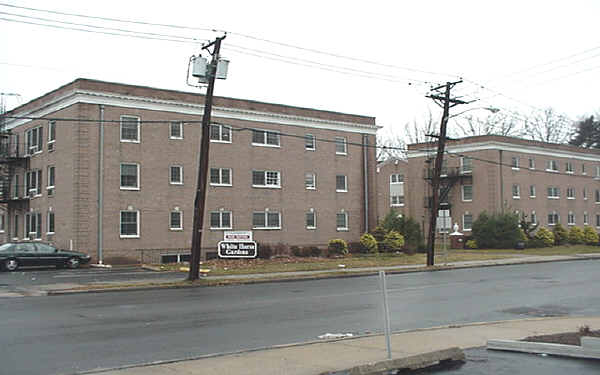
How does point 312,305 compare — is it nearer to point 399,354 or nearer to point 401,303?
point 401,303

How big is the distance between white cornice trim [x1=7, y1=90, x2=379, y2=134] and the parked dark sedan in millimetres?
8485

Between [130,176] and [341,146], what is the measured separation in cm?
1613

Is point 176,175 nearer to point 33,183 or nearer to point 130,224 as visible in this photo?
point 130,224

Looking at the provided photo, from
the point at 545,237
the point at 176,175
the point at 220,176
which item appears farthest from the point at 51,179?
the point at 545,237

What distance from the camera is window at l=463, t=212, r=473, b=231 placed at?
6338cm

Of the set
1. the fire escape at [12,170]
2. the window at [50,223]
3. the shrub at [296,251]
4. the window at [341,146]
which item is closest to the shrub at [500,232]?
the window at [341,146]

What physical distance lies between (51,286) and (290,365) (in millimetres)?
17281

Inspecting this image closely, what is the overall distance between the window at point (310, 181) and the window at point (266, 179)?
7.32 ft

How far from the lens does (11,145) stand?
45.4 meters

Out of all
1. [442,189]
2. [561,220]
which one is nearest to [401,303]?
[442,189]

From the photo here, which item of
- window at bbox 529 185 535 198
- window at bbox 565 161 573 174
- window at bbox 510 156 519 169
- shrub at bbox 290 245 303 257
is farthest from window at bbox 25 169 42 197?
window at bbox 565 161 573 174

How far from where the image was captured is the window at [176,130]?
4119 centimetres

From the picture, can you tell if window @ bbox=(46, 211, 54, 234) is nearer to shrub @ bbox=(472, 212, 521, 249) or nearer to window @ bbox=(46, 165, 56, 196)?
window @ bbox=(46, 165, 56, 196)

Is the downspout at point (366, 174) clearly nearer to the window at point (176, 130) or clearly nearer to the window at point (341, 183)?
the window at point (341, 183)
